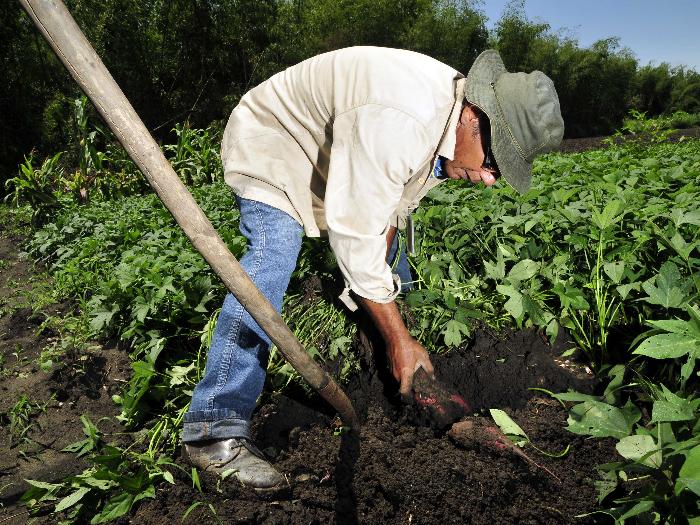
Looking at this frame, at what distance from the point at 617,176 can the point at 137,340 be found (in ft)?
10.8

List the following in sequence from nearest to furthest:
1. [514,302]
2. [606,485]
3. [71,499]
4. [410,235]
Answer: [606,485] < [71,499] < [514,302] < [410,235]

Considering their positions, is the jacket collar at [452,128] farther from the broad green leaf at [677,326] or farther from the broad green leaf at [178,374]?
the broad green leaf at [178,374]

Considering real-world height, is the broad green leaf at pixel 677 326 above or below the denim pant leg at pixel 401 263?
above

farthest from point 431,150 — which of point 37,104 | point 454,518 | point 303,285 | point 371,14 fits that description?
point 371,14

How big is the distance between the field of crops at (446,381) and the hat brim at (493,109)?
0.63 m

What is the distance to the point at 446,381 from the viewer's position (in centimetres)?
225

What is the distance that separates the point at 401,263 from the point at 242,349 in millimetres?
1132

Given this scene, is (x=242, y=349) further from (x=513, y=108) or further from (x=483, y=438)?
(x=513, y=108)

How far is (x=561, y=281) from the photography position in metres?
2.32

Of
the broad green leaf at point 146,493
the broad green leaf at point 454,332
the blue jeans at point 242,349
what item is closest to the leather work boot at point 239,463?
the blue jeans at point 242,349

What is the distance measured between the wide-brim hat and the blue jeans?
0.86 metres

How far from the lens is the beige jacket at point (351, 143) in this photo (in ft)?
5.29

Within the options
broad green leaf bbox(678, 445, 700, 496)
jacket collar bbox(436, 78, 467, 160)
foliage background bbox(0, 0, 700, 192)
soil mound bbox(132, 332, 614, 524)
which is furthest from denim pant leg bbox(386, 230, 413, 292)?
foliage background bbox(0, 0, 700, 192)

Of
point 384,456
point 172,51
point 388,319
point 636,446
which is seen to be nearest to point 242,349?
point 388,319
